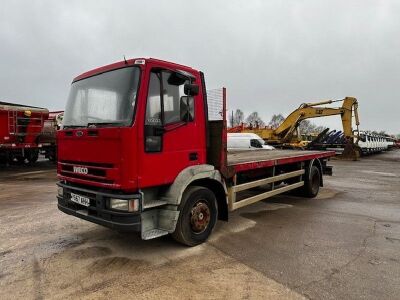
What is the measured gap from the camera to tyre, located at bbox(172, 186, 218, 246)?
4.70 metres

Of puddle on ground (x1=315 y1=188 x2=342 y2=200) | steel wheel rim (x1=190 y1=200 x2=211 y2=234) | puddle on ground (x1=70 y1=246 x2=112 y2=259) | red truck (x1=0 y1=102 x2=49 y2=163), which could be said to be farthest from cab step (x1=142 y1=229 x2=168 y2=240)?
red truck (x1=0 y1=102 x2=49 y2=163)

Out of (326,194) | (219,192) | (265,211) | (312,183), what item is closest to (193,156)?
(219,192)

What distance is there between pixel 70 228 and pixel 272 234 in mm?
3536

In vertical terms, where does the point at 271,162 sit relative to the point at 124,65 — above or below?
below

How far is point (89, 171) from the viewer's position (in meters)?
4.52

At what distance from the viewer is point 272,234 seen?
5.62 m

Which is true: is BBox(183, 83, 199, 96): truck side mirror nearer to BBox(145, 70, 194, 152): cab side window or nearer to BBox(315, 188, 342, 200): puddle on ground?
BBox(145, 70, 194, 152): cab side window

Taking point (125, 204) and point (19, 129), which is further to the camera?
point (19, 129)

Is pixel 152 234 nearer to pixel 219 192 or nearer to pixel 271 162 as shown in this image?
pixel 219 192

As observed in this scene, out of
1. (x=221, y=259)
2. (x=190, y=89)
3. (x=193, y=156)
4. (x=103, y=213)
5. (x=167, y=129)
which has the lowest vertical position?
(x=221, y=259)

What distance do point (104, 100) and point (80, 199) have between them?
144 centimetres

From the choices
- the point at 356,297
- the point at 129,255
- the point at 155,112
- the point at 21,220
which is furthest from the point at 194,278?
the point at 21,220

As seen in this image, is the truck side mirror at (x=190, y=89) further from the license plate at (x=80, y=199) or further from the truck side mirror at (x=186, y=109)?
the license plate at (x=80, y=199)

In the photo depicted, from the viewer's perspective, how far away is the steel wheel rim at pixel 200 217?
4875 millimetres
